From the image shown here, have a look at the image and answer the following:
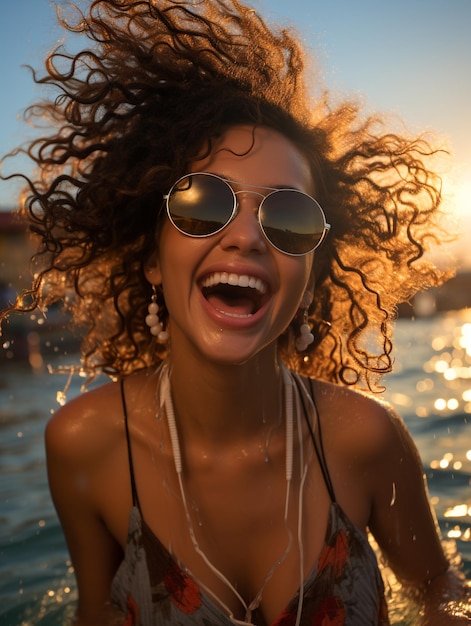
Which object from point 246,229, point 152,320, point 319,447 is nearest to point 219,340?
point 246,229

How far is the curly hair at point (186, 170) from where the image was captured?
293 centimetres

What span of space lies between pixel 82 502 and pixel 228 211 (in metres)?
1.30

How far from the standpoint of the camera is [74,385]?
10055mm

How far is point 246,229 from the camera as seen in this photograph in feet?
8.55

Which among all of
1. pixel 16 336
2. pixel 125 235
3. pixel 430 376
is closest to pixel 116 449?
pixel 125 235

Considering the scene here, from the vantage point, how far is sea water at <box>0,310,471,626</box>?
4.41m

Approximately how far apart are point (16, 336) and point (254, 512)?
1536 cm

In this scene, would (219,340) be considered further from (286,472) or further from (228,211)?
(286,472)

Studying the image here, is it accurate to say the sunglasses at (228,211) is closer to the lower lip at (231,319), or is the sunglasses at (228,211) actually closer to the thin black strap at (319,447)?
the lower lip at (231,319)

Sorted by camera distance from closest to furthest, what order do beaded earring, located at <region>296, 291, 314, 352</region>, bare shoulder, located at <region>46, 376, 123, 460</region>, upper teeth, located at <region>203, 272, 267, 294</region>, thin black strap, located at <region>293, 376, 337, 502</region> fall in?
upper teeth, located at <region>203, 272, 267, 294</region> < thin black strap, located at <region>293, 376, 337, 502</region> < bare shoulder, located at <region>46, 376, 123, 460</region> < beaded earring, located at <region>296, 291, 314, 352</region>

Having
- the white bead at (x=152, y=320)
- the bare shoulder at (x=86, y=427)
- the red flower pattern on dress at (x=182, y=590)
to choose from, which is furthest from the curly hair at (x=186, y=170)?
the red flower pattern on dress at (x=182, y=590)

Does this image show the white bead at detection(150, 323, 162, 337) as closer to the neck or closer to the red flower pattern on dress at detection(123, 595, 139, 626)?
the neck

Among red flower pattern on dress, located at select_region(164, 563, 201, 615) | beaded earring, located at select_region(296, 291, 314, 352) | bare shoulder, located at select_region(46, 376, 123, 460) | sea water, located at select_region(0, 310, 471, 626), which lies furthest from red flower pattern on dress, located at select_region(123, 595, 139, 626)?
beaded earring, located at select_region(296, 291, 314, 352)

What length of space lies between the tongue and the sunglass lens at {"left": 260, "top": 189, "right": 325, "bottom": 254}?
0.22 m
